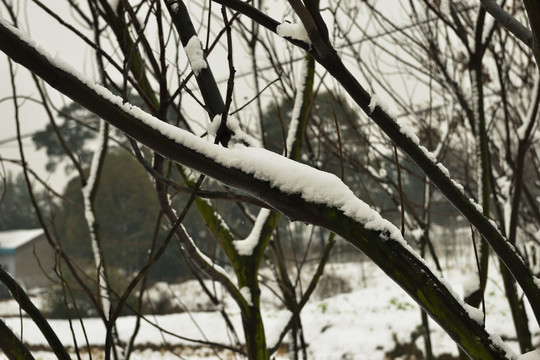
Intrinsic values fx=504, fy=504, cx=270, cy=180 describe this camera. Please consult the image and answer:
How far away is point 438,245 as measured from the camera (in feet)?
71.6

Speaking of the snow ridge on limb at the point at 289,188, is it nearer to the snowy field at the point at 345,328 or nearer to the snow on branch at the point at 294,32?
the snow on branch at the point at 294,32

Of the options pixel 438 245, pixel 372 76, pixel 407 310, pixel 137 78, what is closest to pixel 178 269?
pixel 438 245

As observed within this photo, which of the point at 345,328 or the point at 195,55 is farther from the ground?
the point at 195,55

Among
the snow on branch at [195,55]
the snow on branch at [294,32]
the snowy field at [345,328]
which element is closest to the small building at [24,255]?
the snowy field at [345,328]

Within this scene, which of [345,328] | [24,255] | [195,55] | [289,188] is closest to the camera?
[289,188]

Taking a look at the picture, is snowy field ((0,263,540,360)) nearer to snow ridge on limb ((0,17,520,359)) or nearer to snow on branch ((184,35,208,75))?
snow on branch ((184,35,208,75))

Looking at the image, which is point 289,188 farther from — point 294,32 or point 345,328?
point 345,328

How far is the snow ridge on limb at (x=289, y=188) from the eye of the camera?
0.51 m

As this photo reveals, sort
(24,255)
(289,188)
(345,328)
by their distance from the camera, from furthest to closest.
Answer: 1. (24,255)
2. (345,328)
3. (289,188)

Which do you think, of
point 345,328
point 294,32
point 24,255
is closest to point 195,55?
point 294,32

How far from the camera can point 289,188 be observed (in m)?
0.58

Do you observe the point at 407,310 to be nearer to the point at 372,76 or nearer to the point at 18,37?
the point at 372,76

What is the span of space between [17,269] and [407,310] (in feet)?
84.8

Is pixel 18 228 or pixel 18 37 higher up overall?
pixel 18 228
